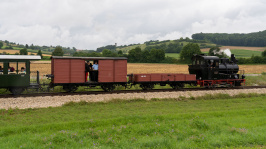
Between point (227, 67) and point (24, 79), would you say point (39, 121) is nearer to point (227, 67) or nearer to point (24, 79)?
point (24, 79)

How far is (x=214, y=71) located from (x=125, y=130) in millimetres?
17102

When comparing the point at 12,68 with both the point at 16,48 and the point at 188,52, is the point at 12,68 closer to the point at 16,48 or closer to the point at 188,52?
the point at 188,52

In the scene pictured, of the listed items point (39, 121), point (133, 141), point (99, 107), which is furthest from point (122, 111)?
point (133, 141)

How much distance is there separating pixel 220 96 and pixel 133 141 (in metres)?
13.1

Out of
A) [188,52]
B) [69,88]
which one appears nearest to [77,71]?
[69,88]

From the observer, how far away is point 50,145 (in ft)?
23.5

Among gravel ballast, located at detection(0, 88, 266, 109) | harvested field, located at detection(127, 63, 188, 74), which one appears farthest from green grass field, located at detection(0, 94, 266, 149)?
harvested field, located at detection(127, 63, 188, 74)

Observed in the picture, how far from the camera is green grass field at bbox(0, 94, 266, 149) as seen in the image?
7504 mm

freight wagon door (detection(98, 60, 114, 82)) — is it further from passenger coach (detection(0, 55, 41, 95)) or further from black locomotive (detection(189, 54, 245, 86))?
black locomotive (detection(189, 54, 245, 86))

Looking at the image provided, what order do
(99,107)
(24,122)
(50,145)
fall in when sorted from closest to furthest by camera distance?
(50,145) < (24,122) < (99,107)

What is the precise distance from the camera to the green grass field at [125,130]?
7.50 metres

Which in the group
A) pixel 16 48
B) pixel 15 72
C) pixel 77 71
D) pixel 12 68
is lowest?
pixel 15 72

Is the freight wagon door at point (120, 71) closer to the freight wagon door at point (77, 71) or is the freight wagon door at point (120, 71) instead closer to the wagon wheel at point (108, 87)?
the wagon wheel at point (108, 87)

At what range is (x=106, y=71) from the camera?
19.2 metres
